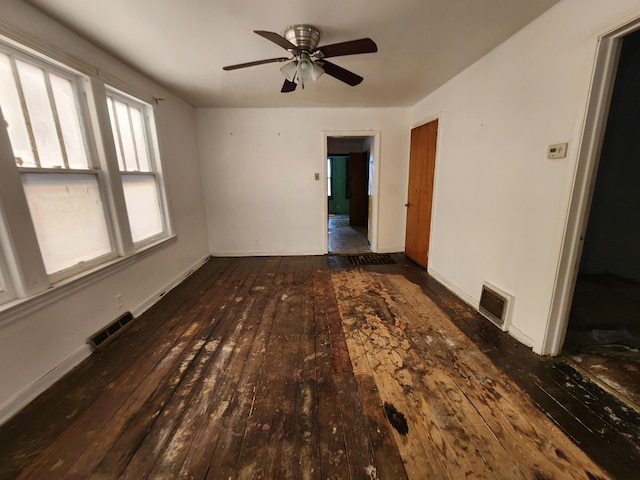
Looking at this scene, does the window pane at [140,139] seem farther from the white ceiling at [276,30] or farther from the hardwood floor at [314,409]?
the hardwood floor at [314,409]

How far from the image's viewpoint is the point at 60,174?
1949 millimetres

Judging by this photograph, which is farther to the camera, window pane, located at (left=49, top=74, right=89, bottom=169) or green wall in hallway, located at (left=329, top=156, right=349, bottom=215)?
green wall in hallway, located at (left=329, top=156, right=349, bottom=215)

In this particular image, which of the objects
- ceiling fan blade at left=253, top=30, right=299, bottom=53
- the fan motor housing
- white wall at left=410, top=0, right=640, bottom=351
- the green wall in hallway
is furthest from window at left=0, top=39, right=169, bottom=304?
the green wall in hallway

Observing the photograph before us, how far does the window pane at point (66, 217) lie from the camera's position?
180cm

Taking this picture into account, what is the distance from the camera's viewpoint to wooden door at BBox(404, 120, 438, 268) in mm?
3576

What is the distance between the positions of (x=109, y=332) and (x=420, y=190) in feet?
13.4

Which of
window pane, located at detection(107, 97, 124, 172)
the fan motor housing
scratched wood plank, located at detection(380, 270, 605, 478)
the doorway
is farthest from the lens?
the doorway

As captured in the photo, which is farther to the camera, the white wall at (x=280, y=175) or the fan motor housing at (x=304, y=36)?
the white wall at (x=280, y=175)

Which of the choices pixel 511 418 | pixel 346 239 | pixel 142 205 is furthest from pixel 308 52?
pixel 346 239

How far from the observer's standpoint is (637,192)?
2994 millimetres

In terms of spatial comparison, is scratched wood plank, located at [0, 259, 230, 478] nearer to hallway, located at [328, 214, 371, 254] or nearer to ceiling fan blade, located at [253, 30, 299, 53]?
ceiling fan blade, located at [253, 30, 299, 53]

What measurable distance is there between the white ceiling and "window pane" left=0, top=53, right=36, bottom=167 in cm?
51

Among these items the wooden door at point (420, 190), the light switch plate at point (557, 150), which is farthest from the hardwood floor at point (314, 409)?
the wooden door at point (420, 190)

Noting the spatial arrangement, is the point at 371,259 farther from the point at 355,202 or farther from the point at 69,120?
the point at 69,120
